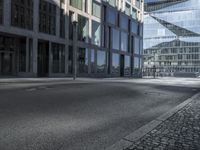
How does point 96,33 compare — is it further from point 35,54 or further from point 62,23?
point 35,54

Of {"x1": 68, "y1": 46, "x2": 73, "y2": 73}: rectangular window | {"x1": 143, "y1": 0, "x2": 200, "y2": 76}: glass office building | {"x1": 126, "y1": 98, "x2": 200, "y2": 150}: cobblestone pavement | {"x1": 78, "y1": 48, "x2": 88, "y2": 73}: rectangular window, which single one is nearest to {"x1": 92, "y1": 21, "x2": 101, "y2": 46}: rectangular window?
{"x1": 78, "y1": 48, "x2": 88, "y2": 73}: rectangular window

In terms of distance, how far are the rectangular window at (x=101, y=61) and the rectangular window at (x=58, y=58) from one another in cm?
959

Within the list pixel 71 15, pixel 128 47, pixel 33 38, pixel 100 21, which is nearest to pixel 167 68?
pixel 128 47

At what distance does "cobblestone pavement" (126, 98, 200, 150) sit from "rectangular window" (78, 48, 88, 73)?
33503 millimetres

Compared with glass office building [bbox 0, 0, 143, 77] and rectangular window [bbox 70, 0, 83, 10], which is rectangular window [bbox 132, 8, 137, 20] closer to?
glass office building [bbox 0, 0, 143, 77]

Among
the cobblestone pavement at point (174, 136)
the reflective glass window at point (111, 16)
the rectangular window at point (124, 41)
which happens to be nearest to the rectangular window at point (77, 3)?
the reflective glass window at point (111, 16)

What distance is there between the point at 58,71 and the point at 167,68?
9335cm

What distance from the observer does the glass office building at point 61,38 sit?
3134cm

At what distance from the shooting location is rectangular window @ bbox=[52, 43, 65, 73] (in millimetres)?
36438

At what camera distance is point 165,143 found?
5.44 m

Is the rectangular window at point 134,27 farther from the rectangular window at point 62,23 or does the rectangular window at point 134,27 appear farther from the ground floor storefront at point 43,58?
the rectangular window at point 62,23

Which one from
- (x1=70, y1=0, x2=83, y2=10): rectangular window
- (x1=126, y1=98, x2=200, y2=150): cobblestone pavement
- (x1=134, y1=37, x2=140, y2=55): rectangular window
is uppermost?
(x1=70, y1=0, x2=83, y2=10): rectangular window

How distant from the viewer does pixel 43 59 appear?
35.8m

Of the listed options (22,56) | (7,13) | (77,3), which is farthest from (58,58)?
(7,13)
